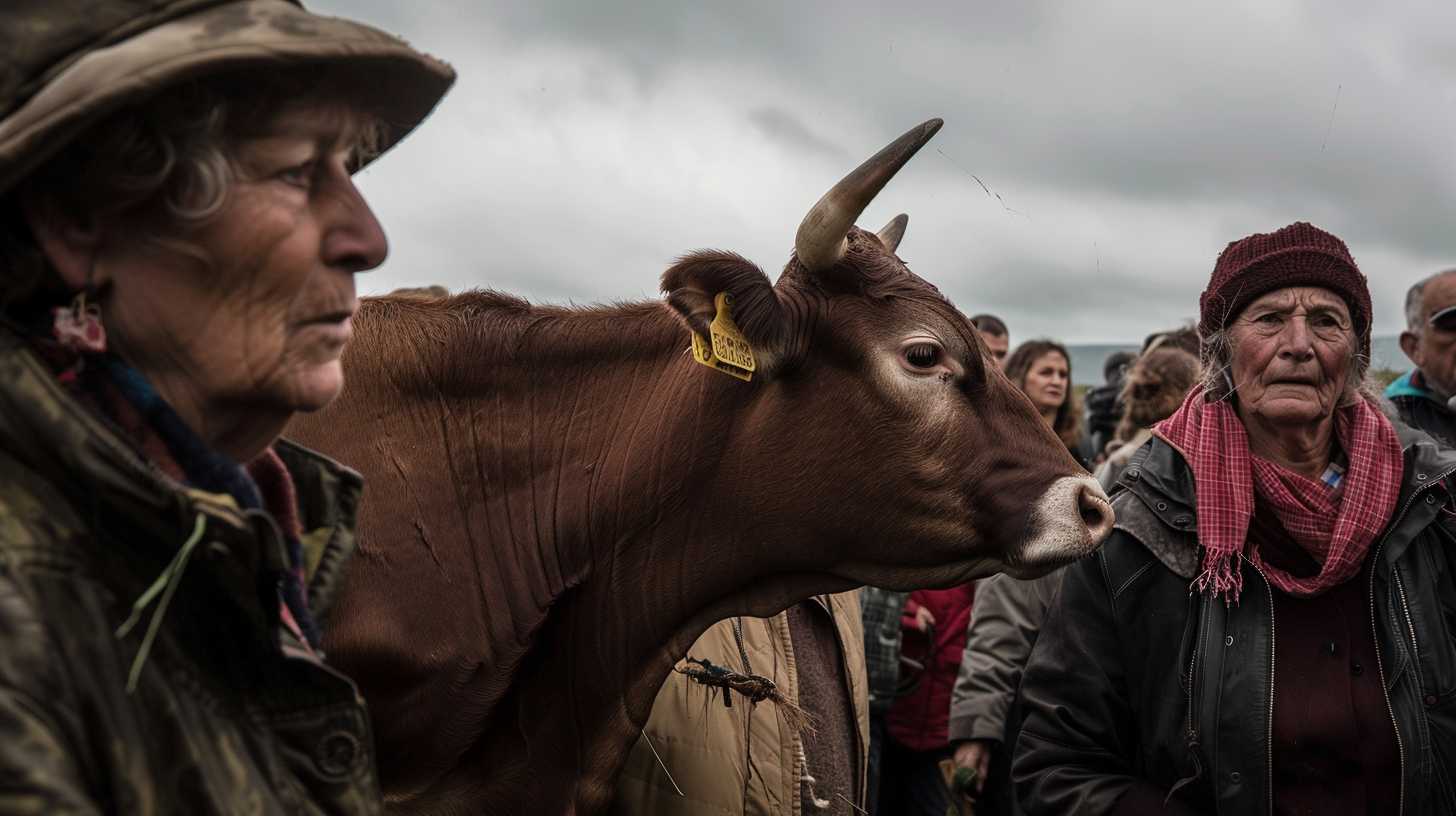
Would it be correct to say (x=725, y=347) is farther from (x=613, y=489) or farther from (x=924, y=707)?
(x=924, y=707)

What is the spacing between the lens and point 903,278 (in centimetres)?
332

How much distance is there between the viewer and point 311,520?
187 centimetres

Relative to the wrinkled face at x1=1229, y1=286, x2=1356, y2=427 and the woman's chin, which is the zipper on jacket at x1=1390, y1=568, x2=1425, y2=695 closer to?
the wrinkled face at x1=1229, y1=286, x2=1356, y2=427

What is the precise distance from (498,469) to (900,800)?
3369 millimetres

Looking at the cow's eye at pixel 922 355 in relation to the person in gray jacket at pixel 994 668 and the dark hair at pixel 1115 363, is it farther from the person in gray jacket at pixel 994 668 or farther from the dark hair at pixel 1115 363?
the dark hair at pixel 1115 363

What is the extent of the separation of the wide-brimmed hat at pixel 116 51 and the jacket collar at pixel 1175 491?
262 centimetres

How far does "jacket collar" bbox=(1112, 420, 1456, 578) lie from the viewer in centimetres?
335

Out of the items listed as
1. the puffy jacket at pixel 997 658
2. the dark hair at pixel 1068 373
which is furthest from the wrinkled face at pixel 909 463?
the dark hair at pixel 1068 373

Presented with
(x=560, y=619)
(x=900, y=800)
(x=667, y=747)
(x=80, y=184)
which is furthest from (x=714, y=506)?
(x=900, y=800)

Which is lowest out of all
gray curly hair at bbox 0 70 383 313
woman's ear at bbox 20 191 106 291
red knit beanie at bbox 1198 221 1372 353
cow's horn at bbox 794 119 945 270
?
woman's ear at bbox 20 191 106 291

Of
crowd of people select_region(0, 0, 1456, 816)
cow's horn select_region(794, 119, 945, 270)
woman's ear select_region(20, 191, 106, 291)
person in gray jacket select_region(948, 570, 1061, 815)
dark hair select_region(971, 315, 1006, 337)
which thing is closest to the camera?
crowd of people select_region(0, 0, 1456, 816)

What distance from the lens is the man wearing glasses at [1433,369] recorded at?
527 centimetres

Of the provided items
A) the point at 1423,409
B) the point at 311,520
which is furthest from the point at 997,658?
the point at 311,520

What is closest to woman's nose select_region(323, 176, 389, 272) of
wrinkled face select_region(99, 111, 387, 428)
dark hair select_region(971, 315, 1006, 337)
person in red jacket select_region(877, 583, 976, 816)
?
wrinkled face select_region(99, 111, 387, 428)
